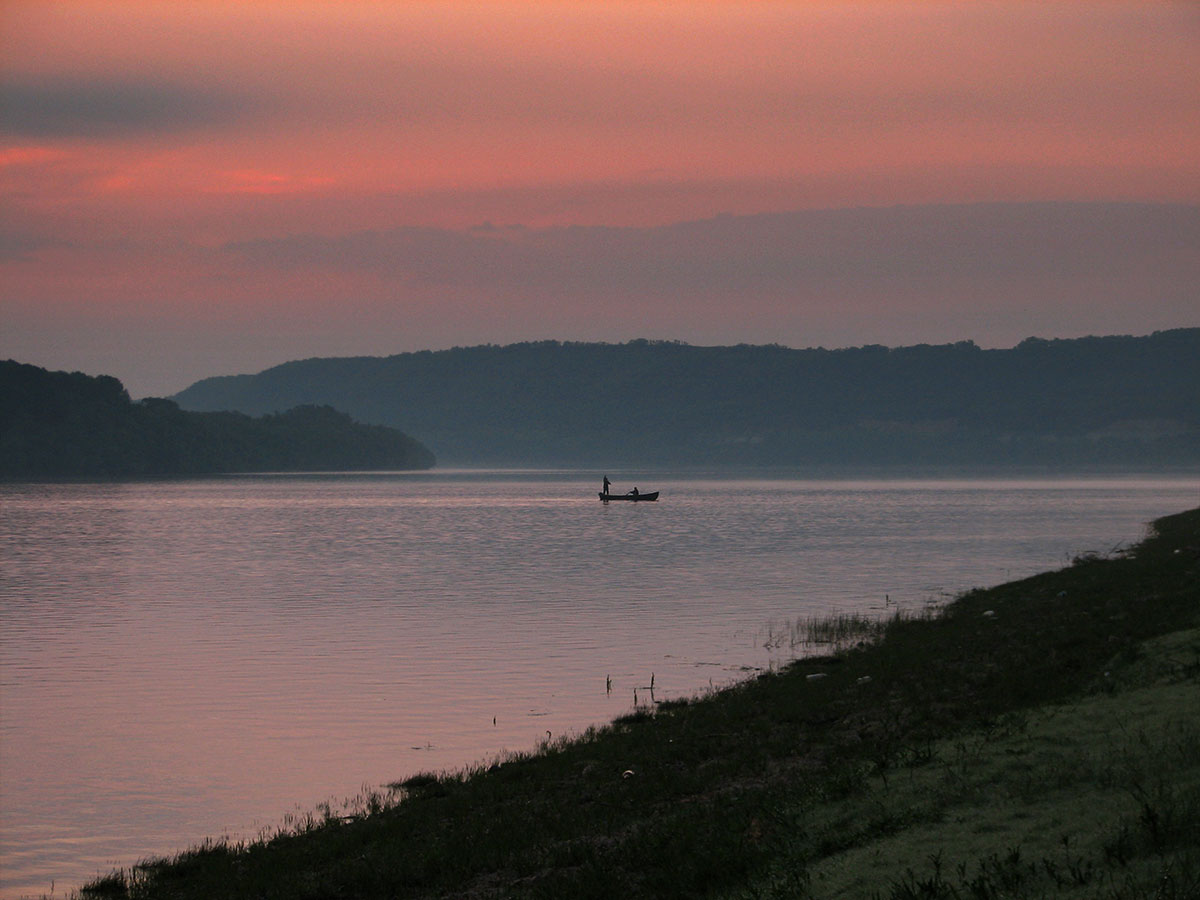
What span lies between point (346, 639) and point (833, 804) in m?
28.5

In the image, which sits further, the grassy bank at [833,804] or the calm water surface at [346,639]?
the calm water surface at [346,639]

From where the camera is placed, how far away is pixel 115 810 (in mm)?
21844

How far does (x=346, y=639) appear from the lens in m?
42.0

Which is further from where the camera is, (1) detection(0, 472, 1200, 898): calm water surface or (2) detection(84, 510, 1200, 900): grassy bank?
(1) detection(0, 472, 1200, 898): calm water surface

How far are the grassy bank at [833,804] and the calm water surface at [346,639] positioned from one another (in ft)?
9.69

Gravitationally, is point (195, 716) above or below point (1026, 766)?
below

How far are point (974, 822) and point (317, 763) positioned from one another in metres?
14.8

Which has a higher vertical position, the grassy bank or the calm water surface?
the grassy bank

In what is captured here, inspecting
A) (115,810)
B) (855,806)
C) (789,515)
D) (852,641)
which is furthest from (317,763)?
(789,515)

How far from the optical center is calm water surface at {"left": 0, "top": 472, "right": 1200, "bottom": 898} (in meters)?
23.2

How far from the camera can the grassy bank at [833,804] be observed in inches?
495

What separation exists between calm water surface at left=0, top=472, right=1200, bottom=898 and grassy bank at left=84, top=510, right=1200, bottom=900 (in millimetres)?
2952

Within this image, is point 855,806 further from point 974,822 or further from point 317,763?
point 317,763

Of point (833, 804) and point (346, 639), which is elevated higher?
point (833, 804)
